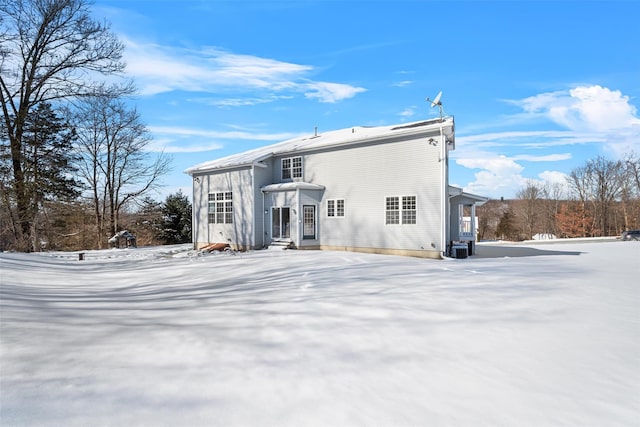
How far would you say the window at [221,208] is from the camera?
1855 centimetres

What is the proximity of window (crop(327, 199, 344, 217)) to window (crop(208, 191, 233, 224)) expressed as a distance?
17.9ft

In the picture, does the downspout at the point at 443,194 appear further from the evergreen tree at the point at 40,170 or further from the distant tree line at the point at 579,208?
the distant tree line at the point at 579,208

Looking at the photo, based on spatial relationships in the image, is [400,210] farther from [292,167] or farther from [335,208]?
[292,167]

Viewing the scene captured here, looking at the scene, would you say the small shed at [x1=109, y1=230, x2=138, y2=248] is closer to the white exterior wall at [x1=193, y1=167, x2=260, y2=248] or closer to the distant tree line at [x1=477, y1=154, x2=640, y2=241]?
the white exterior wall at [x1=193, y1=167, x2=260, y2=248]

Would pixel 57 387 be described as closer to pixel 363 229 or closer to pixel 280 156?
pixel 363 229

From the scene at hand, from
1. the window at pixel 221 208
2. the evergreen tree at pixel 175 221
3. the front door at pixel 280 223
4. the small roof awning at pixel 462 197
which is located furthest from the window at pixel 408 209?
the evergreen tree at pixel 175 221

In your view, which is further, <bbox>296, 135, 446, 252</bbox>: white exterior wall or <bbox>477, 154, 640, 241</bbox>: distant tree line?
<bbox>477, 154, 640, 241</bbox>: distant tree line

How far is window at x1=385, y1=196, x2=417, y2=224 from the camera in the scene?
14062mm

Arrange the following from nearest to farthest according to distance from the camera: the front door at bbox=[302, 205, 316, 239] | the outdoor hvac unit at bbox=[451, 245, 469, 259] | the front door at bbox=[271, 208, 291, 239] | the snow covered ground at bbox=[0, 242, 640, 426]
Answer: the snow covered ground at bbox=[0, 242, 640, 426] → the outdoor hvac unit at bbox=[451, 245, 469, 259] → the front door at bbox=[302, 205, 316, 239] → the front door at bbox=[271, 208, 291, 239]

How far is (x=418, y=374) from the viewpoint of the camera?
321 centimetres

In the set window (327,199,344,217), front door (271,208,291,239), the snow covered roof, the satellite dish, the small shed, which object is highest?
the satellite dish

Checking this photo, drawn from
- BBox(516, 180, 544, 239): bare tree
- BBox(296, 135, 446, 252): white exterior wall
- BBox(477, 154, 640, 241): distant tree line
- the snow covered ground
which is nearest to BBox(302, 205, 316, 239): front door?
BBox(296, 135, 446, 252): white exterior wall

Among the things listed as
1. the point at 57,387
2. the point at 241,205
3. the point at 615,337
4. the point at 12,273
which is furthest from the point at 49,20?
the point at 615,337

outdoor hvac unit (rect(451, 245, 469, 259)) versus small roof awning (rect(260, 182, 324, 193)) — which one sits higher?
small roof awning (rect(260, 182, 324, 193))
